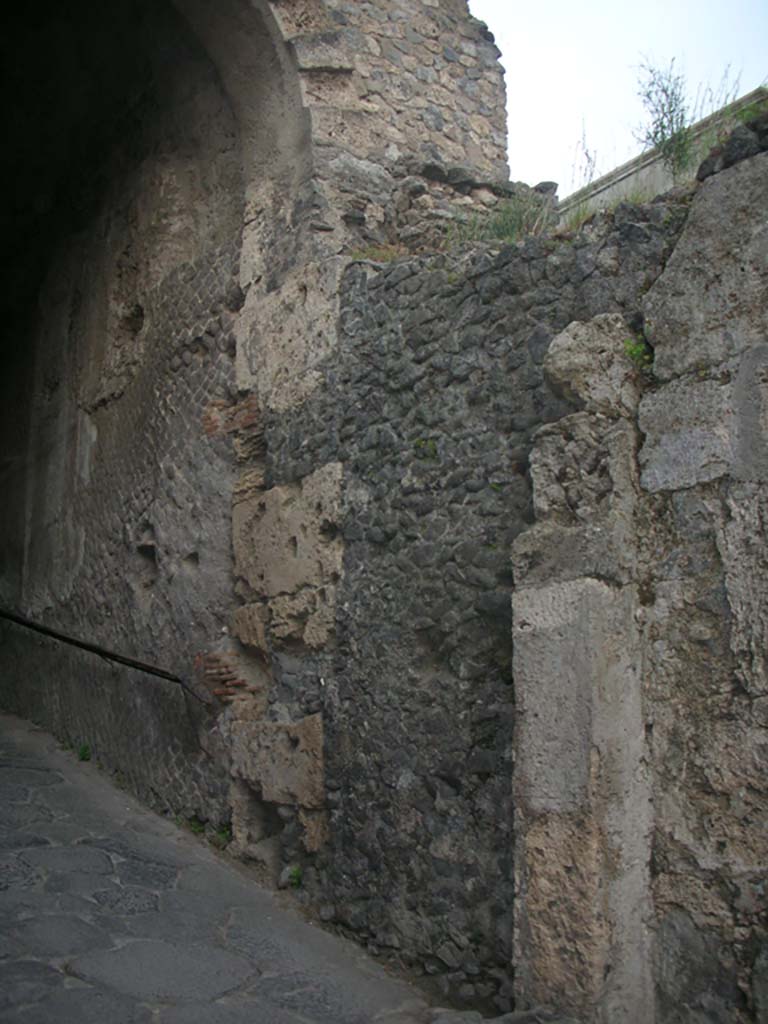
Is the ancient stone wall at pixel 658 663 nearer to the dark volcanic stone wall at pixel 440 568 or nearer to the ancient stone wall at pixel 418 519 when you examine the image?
the ancient stone wall at pixel 418 519

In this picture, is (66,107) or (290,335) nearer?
(290,335)

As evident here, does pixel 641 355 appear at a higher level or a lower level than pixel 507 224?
lower

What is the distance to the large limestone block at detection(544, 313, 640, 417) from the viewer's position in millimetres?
3586

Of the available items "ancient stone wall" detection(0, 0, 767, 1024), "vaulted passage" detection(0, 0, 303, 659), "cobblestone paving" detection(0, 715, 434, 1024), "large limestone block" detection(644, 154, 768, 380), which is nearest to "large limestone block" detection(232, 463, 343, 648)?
"ancient stone wall" detection(0, 0, 767, 1024)

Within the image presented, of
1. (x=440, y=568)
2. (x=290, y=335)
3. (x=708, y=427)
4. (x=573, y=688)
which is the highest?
(x=290, y=335)

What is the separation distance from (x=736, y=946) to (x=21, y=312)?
24.4ft

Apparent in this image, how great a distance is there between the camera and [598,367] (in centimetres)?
361

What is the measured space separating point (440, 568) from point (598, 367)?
1.01 m

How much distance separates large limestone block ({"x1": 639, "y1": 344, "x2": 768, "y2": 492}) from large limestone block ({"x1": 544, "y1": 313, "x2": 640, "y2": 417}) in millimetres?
79

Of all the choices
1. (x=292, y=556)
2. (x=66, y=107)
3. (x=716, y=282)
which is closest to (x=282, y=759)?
(x=292, y=556)

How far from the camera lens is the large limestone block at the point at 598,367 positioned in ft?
11.8

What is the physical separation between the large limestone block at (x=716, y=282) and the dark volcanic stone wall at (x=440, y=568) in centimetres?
11

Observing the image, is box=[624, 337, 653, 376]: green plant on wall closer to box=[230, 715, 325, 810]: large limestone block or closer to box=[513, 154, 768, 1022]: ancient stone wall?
box=[513, 154, 768, 1022]: ancient stone wall

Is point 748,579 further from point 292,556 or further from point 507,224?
point 507,224
